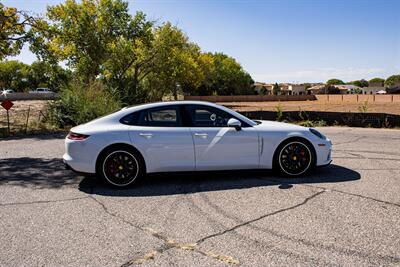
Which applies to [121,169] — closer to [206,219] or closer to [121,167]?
[121,167]

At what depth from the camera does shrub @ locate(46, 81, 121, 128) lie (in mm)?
15984

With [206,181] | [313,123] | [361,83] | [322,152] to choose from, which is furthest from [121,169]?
[361,83]

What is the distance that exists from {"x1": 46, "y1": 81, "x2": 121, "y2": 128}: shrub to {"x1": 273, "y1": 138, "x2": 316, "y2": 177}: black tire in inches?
455

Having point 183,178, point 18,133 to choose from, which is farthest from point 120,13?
point 183,178

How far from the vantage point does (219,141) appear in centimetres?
592

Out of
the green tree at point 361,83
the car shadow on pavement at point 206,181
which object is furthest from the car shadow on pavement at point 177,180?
the green tree at point 361,83

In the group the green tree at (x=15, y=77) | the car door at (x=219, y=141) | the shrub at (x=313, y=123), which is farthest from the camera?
the green tree at (x=15, y=77)

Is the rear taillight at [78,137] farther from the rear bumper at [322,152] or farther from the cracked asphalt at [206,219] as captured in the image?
the rear bumper at [322,152]

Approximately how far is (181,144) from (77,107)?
1168 cm

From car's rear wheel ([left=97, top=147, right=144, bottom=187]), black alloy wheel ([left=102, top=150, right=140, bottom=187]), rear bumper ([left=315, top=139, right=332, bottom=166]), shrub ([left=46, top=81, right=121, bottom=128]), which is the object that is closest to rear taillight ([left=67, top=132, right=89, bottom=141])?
car's rear wheel ([left=97, top=147, right=144, bottom=187])

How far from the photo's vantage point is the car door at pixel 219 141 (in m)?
5.90

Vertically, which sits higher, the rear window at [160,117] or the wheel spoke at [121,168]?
the rear window at [160,117]

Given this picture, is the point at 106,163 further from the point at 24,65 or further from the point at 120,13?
the point at 24,65

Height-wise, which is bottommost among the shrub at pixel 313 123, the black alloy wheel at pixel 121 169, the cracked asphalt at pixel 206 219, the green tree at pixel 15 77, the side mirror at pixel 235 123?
the cracked asphalt at pixel 206 219
